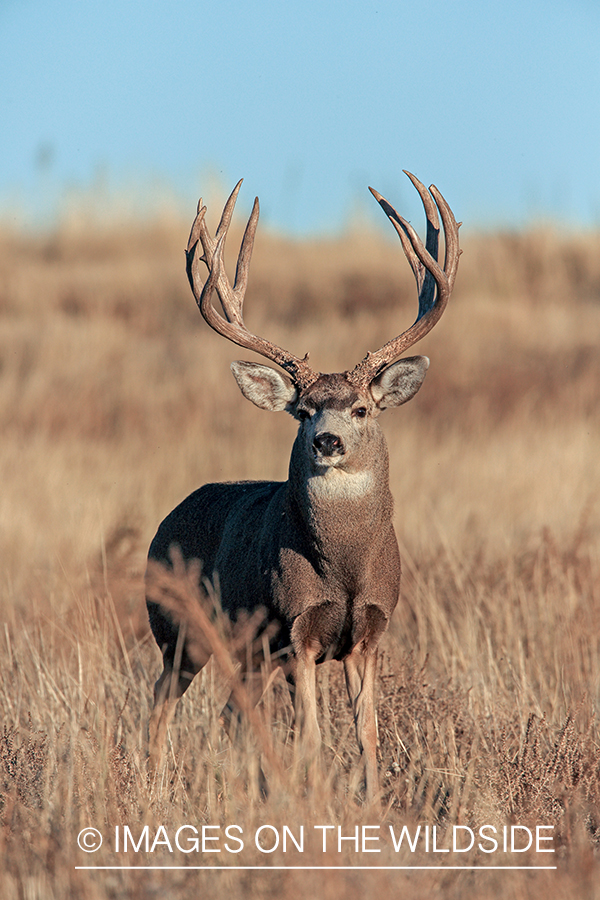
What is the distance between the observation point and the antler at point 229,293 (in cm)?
477

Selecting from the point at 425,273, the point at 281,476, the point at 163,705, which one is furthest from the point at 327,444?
the point at 281,476

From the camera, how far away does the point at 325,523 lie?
4.42m

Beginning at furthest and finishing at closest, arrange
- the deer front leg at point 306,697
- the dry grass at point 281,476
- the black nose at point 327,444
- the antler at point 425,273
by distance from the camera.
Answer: the antler at point 425,273 → the deer front leg at point 306,697 → the black nose at point 327,444 → the dry grass at point 281,476

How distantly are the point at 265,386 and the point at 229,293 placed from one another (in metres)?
0.63

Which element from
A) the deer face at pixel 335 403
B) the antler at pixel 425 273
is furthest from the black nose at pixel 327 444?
the antler at pixel 425 273

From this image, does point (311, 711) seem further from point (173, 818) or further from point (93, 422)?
point (93, 422)

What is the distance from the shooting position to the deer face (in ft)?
13.9

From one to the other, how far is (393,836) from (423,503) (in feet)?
19.9

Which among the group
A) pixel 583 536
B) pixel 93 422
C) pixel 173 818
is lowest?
pixel 173 818

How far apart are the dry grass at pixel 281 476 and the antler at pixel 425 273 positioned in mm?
1535

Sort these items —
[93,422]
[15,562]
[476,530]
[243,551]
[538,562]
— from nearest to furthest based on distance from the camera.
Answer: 1. [243,551]
2. [538,562]
3. [15,562]
4. [476,530]
5. [93,422]

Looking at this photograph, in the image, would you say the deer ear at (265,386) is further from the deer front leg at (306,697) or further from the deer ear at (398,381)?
the deer front leg at (306,697)

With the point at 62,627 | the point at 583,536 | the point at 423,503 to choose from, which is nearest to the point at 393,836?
the point at 62,627

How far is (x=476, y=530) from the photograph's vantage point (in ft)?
28.4
